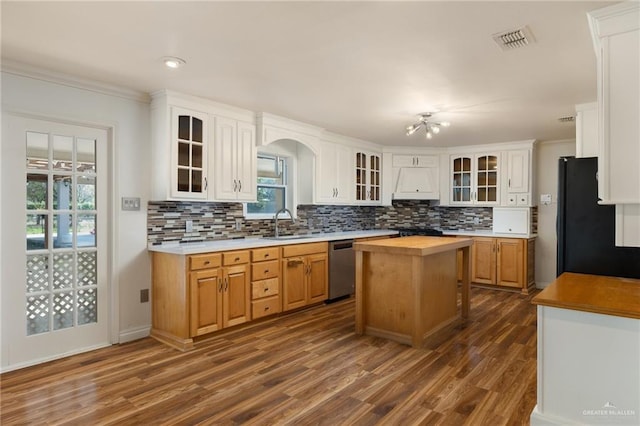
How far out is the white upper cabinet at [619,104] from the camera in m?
1.95

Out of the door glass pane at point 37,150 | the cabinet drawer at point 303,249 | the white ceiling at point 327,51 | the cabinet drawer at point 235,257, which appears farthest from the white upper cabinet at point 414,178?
the door glass pane at point 37,150

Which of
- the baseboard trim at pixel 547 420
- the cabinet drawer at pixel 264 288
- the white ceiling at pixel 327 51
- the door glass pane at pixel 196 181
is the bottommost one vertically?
the baseboard trim at pixel 547 420

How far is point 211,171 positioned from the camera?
394cm

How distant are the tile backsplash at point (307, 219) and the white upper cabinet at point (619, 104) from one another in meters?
3.49

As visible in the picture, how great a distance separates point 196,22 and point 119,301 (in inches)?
102

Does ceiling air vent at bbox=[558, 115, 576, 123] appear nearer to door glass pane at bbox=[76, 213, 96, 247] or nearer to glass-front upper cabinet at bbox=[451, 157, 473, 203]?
glass-front upper cabinet at bbox=[451, 157, 473, 203]

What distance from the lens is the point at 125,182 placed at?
3.62 m

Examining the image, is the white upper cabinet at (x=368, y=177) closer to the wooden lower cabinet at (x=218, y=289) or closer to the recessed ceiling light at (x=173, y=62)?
the wooden lower cabinet at (x=218, y=289)

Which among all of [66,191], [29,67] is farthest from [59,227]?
[29,67]

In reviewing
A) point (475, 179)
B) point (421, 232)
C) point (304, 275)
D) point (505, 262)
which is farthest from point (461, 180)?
point (304, 275)

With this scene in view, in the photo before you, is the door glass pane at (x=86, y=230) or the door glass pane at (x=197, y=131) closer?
the door glass pane at (x=86, y=230)

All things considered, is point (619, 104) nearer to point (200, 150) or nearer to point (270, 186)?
point (200, 150)

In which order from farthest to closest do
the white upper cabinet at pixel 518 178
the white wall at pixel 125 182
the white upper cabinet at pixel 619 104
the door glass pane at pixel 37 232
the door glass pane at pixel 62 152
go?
1. the white upper cabinet at pixel 518 178
2. the white wall at pixel 125 182
3. the door glass pane at pixel 62 152
4. the door glass pane at pixel 37 232
5. the white upper cabinet at pixel 619 104

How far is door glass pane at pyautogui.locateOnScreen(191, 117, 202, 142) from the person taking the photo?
149 inches
